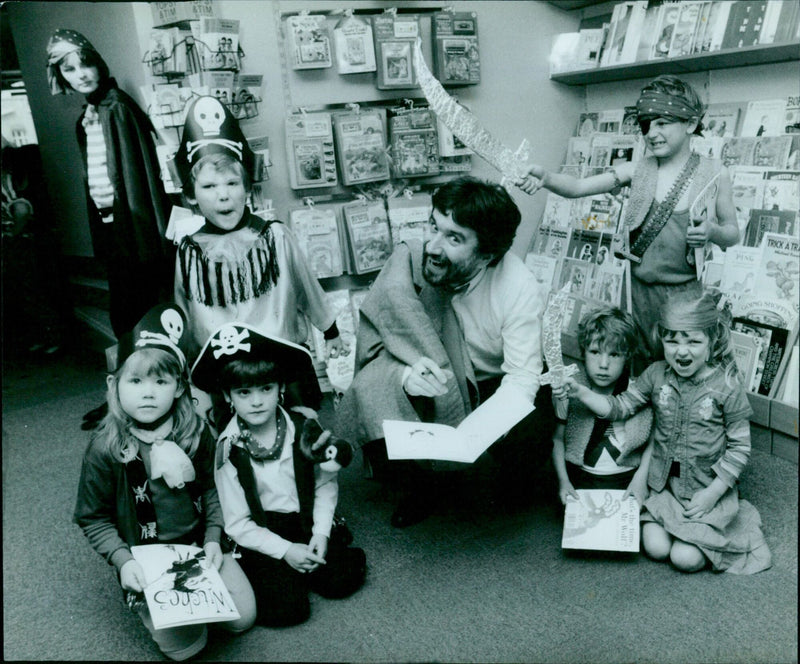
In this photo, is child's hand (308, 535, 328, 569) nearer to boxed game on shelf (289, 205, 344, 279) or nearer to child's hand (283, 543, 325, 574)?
child's hand (283, 543, 325, 574)

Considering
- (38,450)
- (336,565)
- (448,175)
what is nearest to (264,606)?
(336,565)

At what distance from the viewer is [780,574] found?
1.80 m

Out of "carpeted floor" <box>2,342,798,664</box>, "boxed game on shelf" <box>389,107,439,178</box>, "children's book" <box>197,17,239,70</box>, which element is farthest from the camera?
"boxed game on shelf" <box>389,107,439,178</box>

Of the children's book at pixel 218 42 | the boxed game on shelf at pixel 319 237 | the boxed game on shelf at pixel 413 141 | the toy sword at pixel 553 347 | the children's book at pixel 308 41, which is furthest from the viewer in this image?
the boxed game on shelf at pixel 413 141

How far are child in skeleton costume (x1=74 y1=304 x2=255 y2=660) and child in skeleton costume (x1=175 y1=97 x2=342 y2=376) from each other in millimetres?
289

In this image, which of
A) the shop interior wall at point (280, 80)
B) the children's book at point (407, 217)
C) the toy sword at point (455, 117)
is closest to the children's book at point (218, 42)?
the shop interior wall at point (280, 80)

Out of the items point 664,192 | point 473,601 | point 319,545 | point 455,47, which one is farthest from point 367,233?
point 473,601

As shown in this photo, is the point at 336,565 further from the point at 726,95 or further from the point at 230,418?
the point at 726,95

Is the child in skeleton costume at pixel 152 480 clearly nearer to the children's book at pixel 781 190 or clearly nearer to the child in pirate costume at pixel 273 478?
the child in pirate costume at pixel 273 478

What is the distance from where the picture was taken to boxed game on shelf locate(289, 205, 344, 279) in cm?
302

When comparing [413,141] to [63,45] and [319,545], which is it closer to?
[63,45]

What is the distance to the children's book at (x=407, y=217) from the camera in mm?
3195

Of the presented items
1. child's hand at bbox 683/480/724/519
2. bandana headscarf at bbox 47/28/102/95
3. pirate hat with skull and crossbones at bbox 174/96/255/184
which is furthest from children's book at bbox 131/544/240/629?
bandana headscarf at bbox 47/28/102/95

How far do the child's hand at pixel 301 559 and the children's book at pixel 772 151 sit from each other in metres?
2.10
